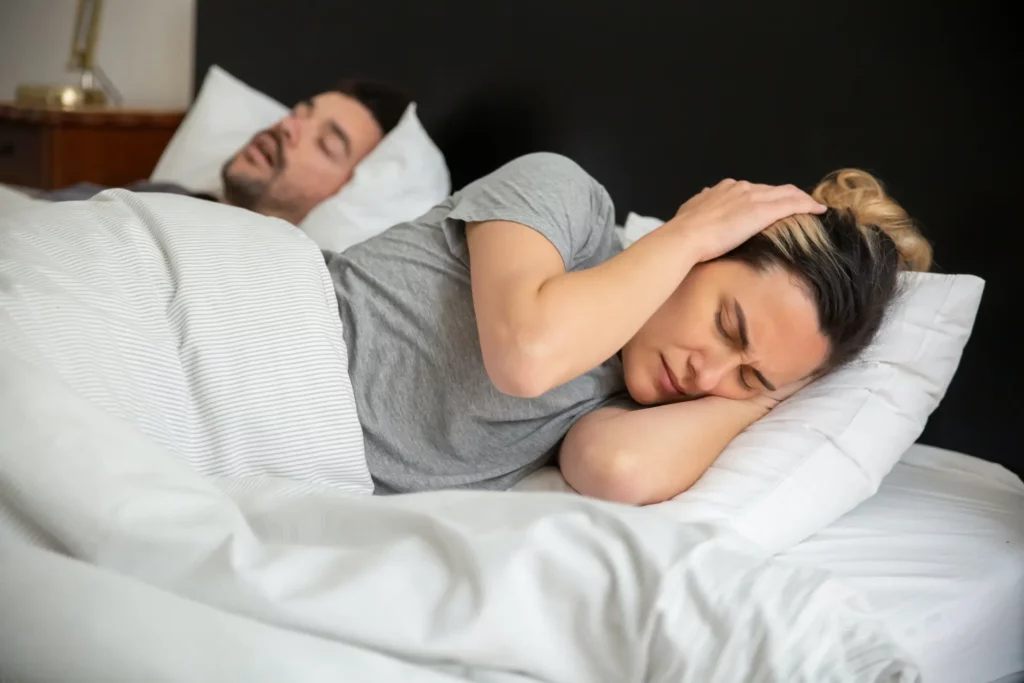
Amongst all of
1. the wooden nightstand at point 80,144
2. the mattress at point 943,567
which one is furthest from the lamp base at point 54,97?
the mattress at point 943,567

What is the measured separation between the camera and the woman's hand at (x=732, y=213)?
1004mm

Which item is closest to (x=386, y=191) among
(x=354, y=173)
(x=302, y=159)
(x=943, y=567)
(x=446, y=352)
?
(x=354, y=173)

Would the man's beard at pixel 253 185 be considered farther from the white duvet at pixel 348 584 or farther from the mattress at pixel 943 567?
the mattress at pixel 943 567

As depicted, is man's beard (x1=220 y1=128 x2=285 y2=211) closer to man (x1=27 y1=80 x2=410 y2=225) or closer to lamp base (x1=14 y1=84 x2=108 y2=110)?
man (x1=27 y1=80 x2=410 y2=225)

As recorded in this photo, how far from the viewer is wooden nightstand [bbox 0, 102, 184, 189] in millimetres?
2412

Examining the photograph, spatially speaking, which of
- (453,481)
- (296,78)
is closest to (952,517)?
(453,481)

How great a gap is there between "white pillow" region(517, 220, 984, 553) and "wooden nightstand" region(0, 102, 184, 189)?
74.0 inches

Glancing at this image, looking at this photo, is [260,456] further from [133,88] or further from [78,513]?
[133,88]

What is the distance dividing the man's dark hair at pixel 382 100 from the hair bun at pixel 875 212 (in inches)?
43.6

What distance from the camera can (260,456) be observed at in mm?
915

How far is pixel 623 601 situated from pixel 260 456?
1.45 feet

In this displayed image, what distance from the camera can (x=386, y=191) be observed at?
189cm

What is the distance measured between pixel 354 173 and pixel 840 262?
122cm

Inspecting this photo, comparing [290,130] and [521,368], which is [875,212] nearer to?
[521,368]
